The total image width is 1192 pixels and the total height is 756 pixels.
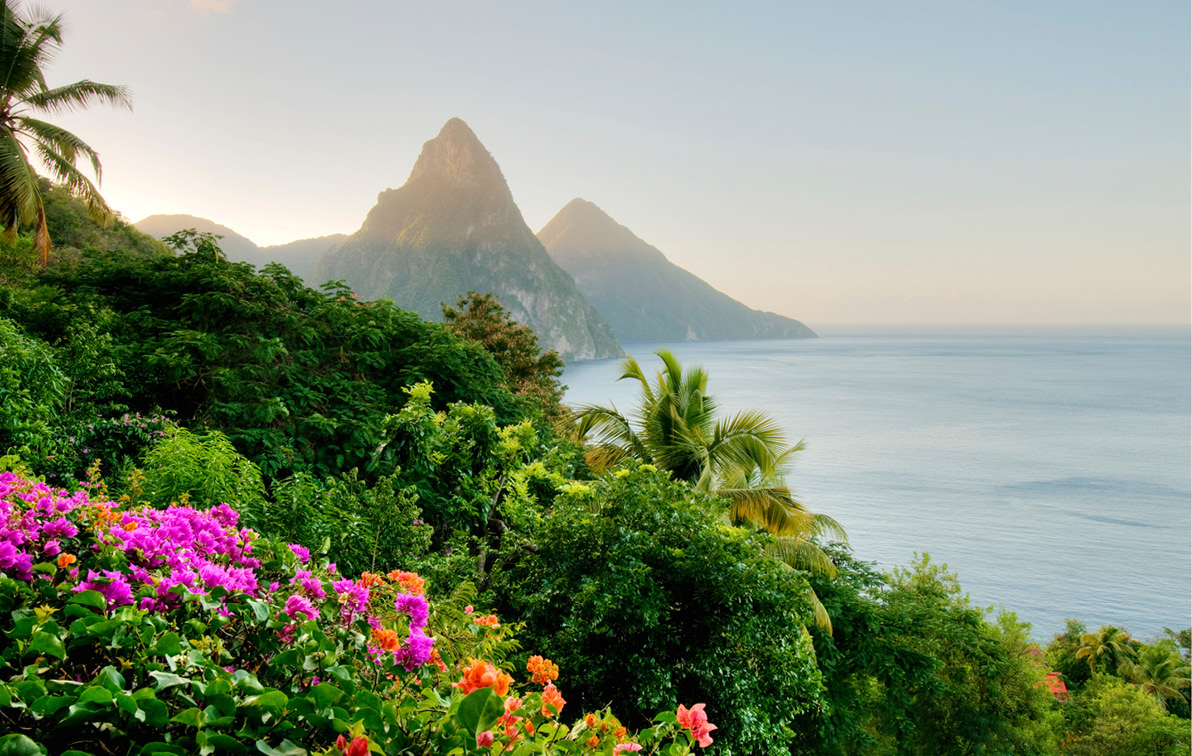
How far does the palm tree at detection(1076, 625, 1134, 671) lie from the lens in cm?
2177

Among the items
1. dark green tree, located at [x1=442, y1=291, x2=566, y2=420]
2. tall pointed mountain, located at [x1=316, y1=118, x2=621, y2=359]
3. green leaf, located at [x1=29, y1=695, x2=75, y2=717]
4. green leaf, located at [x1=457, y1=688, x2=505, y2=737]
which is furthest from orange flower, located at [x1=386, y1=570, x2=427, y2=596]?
tall pointed mountain, located at [x1=316, y1=118, x2=621, y2=359]

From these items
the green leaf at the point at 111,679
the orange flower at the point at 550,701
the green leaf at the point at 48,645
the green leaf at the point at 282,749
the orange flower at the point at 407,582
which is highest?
the green leaf at the point at 48,645

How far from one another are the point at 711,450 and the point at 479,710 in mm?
7717

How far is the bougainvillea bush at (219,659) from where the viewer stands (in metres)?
1.29

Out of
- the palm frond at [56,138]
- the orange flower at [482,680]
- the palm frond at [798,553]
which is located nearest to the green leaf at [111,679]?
the orange flower at [482,680]

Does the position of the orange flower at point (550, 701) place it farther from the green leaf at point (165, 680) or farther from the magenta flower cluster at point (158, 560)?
the green leaf at point (165, 680)

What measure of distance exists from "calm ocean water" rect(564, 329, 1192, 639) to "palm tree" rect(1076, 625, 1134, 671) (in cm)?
179

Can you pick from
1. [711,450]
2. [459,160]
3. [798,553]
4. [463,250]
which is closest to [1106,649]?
[798,553]

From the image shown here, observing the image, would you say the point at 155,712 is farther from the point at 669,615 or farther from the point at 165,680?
the point at 669,615

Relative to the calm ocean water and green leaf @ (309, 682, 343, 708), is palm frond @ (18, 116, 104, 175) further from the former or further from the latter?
green leaf @ (309, 682, 343, 708)

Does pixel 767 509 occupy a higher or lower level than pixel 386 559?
lower

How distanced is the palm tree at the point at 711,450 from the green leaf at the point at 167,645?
280 inches

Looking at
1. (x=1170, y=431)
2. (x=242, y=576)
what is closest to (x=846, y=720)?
(x=242, y=576)

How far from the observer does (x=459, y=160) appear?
15512cm
